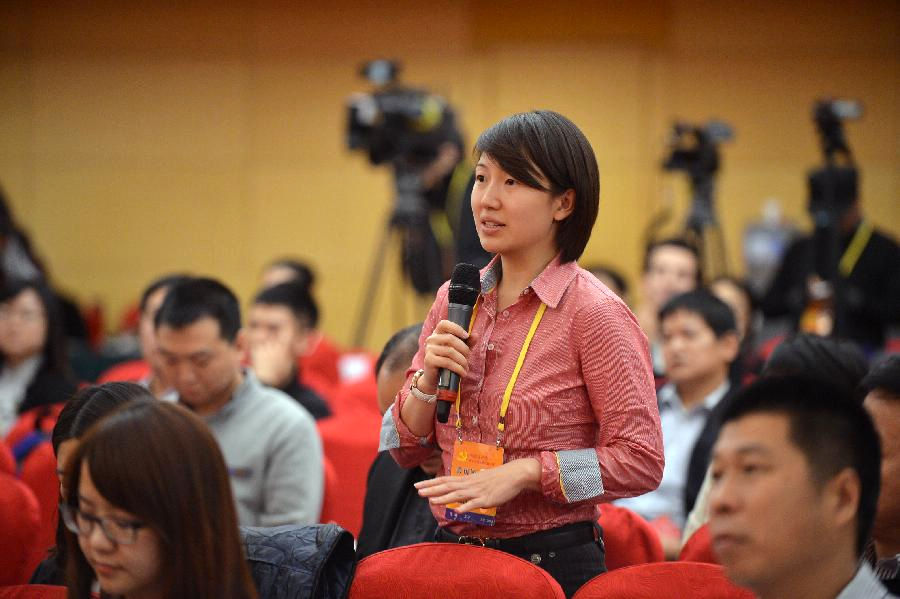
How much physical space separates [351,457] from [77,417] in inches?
47.1

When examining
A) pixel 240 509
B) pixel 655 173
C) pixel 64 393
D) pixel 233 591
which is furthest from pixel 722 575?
pixel 655 173

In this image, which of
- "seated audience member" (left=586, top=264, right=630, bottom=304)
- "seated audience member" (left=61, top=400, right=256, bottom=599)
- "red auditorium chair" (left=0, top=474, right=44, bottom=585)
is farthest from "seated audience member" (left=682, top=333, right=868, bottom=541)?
"seated audience member" (left=586, top=264, right=630, bottom=304)

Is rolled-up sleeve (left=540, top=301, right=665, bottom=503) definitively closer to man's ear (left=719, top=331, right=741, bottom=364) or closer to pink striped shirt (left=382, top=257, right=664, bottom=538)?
pink striped shirt (left=382, top=257, right=664, bottom=538)

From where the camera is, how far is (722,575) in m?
1.54

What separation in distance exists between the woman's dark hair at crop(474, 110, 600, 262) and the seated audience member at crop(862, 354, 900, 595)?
1.86 ft

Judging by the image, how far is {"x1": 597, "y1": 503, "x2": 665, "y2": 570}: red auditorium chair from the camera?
1975mm

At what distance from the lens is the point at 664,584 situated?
5.04ft

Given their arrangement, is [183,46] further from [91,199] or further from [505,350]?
[505,350]

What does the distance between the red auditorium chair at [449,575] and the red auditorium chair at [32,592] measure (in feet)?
1.53

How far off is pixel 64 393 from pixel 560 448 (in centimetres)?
248

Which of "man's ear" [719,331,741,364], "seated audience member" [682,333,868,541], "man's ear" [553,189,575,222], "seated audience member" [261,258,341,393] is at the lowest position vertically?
"seated audience member" [261,258,341,393]

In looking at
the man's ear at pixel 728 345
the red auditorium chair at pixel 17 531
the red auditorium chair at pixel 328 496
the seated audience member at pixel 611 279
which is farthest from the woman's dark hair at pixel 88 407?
the seated audience member at pixel 611 279

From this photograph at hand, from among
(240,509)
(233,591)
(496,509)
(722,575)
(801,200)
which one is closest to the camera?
(233,591)

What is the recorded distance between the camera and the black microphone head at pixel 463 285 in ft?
5.43
